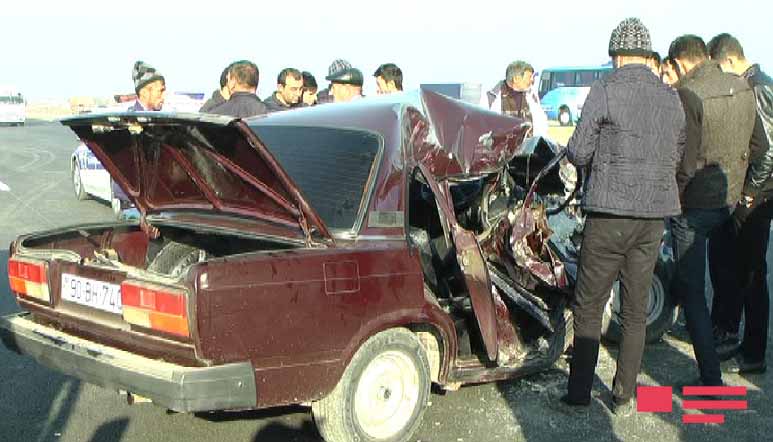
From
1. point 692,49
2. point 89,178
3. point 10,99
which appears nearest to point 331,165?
point 692,49

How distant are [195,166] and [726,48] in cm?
355

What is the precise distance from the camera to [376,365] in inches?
147

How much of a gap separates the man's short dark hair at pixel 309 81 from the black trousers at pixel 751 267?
5.04 meters

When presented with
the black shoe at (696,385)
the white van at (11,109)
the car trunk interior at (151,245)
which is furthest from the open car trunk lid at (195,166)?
the white van at (11,109)

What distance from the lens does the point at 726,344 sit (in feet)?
17.6

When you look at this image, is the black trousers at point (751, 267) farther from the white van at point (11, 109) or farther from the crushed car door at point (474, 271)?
the white van at point (11, 109)

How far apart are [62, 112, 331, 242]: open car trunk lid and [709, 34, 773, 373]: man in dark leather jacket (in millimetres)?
2892

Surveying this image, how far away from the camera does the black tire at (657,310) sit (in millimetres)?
5480

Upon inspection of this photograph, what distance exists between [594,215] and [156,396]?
247 cm

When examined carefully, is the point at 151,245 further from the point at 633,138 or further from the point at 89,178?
the point at 89,178

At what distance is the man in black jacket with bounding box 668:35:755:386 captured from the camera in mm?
4539

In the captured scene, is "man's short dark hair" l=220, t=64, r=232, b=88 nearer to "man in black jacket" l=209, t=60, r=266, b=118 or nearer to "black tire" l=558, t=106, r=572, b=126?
"man in black jacket" l=209, t=60, r=266, b=118

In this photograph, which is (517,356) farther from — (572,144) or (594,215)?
(572,144)
